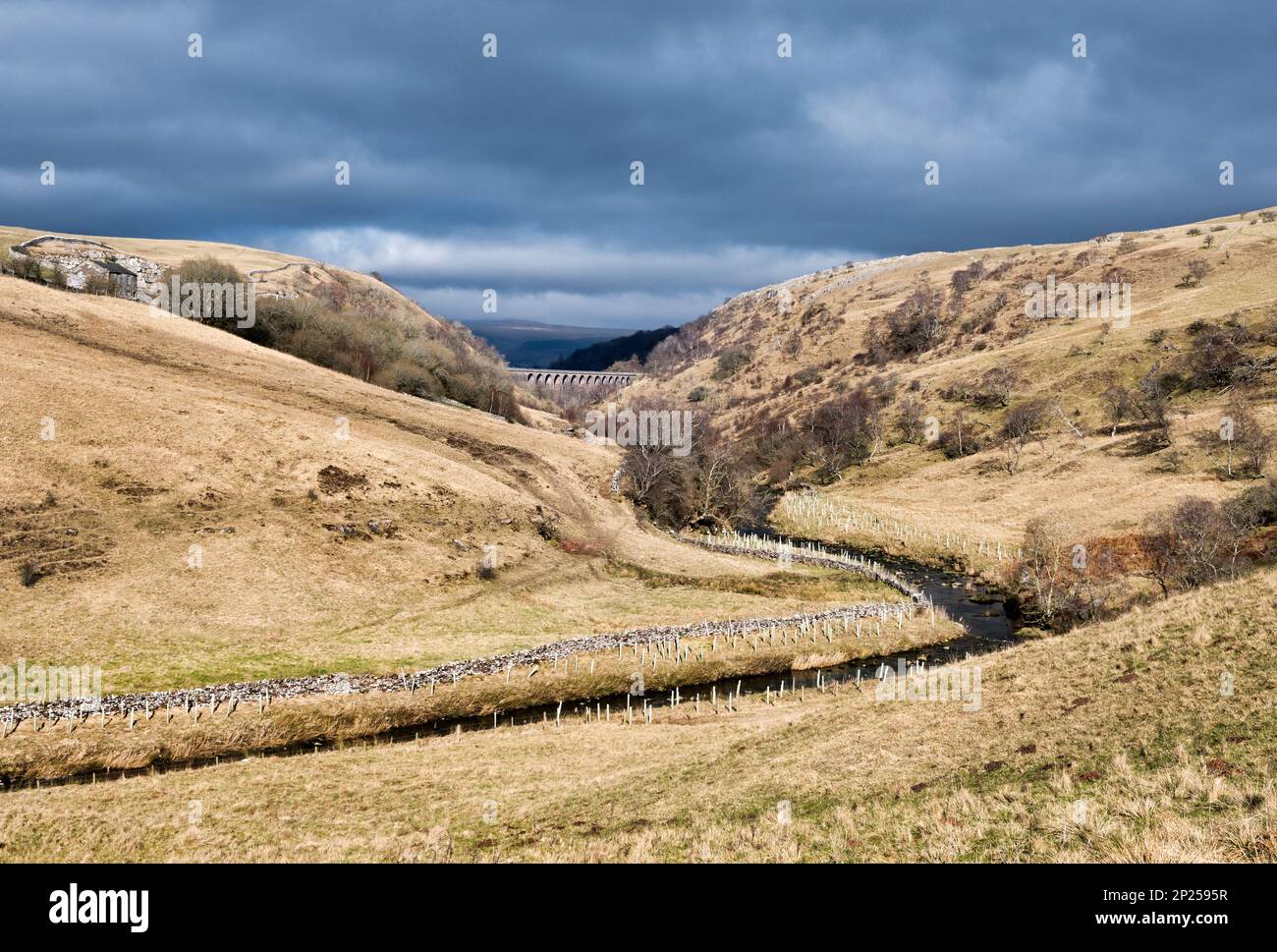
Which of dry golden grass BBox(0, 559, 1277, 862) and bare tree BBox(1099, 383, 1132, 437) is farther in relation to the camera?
bare tree BBox(1099, 383, 1132, 437)

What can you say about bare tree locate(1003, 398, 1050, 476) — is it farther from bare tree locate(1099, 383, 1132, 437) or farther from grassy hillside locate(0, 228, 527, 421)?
grassy hillside locate(0, 228, 527, 421)

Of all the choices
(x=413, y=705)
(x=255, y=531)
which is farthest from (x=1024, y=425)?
(x=255, y=531)

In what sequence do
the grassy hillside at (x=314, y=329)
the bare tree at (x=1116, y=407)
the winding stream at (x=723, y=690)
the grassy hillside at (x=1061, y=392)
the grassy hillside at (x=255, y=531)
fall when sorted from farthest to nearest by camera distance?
the grassy hillside at (x=314, y=329) → the bare tree at (x=1116, y=407) → the grassy hillside at (x=1061, y=392) → the grassy hillside at (x=255, y=531) → the winding stream at (x=723, y=690)

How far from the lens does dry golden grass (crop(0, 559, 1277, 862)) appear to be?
1313 centimetres

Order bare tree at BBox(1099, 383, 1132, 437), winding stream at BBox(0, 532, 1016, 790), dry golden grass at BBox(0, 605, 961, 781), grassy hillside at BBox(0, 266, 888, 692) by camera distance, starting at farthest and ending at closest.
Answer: bare tree at BBox(1099, 383, 1132, 437)
grassy hillside at BBox(0, 266, 888, 692)
winding stream at BBox(0, 532, 1016, 790)
dry golden grass at BBox(0, 605, 961, 781)

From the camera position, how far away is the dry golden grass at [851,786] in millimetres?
13133

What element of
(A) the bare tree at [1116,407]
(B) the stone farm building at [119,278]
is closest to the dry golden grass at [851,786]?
(A) the bare tree at [1116,407]

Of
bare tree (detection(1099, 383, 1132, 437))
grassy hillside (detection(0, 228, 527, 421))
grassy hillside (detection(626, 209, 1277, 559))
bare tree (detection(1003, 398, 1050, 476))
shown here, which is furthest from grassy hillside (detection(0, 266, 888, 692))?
bare tree (detection(1099, 383, 1132, 437))

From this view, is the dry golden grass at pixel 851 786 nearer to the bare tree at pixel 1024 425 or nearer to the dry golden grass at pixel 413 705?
the dry golden grass at pixel 413 705

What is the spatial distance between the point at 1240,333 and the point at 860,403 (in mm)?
56938

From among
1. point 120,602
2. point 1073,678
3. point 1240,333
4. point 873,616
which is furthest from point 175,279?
point 1240,333

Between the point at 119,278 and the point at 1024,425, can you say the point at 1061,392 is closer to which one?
the point at 1024,425

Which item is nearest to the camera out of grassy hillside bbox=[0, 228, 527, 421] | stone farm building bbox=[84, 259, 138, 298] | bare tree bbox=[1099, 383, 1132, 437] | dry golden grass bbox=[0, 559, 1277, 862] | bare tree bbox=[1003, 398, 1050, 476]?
dry golden grass bbox=[0, 559, 1277, 862]

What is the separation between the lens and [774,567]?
63969 millimetres
